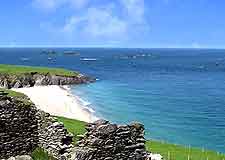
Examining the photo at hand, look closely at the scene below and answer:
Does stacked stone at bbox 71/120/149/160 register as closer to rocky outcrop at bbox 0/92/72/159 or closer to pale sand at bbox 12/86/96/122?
rocky outcrop at bbox 0/92/72/159

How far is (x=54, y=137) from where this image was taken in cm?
2544

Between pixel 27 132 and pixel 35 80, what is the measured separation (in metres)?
95.9

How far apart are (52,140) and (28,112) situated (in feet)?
6.75

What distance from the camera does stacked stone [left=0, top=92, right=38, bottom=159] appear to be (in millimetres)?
24770

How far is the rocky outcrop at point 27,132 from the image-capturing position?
978 inches

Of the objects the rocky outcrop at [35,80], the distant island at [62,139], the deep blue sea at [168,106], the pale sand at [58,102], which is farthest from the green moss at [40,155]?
the rocky outcrop at [35,80]

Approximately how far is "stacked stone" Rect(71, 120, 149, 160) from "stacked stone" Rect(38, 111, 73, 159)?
206 inches

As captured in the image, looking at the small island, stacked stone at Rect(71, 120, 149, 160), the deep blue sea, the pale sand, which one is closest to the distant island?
stacked stone at Rect(71, 120, 149, 160)

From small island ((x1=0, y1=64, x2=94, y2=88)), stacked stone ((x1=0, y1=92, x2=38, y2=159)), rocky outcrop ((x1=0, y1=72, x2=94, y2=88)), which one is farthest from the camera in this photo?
small island ((x1=0, y1=64, x2=94, y2=88))

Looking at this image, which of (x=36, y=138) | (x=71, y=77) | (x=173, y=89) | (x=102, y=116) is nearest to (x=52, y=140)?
(x=36, y=138)

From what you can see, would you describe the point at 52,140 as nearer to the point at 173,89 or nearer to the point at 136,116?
the point at 136,116

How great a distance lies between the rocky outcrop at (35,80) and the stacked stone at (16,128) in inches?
3332

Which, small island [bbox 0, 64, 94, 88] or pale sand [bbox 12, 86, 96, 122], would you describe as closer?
pale sand [bbox 12, 86, 96, 122]

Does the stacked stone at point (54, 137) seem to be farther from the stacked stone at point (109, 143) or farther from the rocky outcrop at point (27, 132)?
the stacked stone at point (109, 143)
